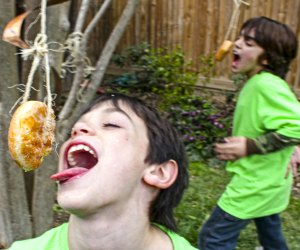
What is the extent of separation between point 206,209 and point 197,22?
324 centimetres

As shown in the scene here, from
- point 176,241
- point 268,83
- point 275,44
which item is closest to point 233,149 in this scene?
point 268,83

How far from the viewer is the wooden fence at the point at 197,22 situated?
18.7 ft

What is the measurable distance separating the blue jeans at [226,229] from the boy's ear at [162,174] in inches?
43.0

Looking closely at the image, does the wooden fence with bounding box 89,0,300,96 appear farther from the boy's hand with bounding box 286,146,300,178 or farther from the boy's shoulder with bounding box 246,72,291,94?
the boy's shoulder with bounding box 246,72,291,94

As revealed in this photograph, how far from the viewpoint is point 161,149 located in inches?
57.4

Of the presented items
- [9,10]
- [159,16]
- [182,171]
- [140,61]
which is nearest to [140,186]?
[182,171]

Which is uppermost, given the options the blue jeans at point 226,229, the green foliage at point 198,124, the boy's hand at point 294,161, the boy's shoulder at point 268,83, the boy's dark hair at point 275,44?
the boy's dark hair at point 275,44

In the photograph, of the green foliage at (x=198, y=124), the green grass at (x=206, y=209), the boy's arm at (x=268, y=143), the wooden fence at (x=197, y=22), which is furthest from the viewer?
the wooden fence at (x=197, y=22)

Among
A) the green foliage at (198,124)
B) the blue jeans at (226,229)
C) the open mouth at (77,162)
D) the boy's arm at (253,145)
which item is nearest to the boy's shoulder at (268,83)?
the boy's arm at (253,145)

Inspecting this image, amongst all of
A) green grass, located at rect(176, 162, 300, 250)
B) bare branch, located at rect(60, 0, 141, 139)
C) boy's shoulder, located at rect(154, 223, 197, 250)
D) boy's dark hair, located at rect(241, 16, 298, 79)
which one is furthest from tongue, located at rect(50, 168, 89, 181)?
green grass, located at rect(176, 162, 300, 250)

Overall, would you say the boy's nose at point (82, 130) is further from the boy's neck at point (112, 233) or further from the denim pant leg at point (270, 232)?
the denim pant leg at point (270, 232)

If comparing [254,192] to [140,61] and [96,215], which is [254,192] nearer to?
[96,215]

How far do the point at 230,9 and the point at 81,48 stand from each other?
13.7ft

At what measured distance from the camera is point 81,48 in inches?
83.5
